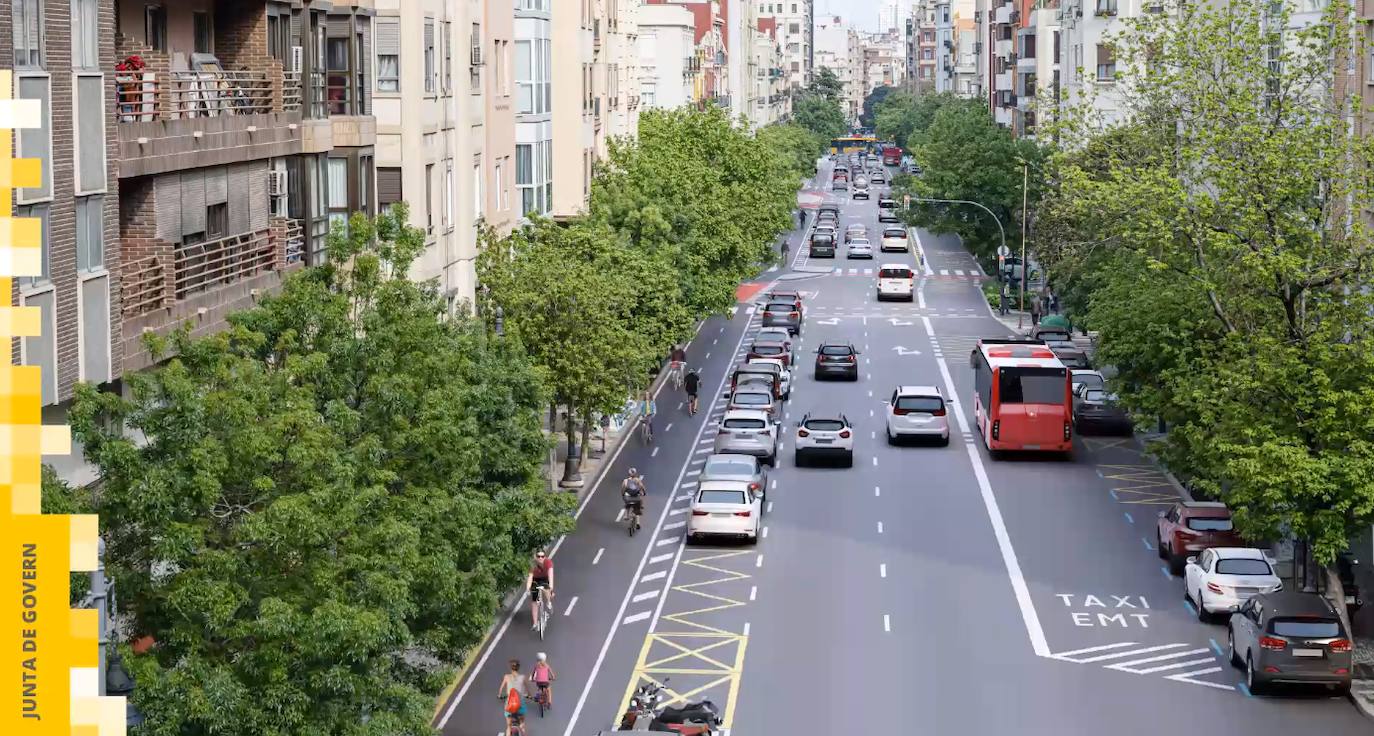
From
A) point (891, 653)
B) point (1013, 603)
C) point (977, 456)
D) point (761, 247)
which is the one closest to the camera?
point (891, 653)

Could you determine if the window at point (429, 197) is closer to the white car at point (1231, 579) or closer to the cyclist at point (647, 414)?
the cyclist at point (647, 414)

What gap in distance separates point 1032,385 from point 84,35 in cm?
3884

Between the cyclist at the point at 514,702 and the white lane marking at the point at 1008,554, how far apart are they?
11493mm

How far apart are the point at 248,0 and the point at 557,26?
38.7 meters

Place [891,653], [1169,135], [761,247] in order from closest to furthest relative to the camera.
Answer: [891,653]
[1169,135]
[761,247]

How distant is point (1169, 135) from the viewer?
50.8 m

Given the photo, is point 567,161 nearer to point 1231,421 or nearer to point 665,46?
point 1231,421

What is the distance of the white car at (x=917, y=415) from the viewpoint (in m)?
64.6

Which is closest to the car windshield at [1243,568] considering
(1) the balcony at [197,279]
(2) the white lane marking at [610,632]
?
(2) the white lane marking at [610,632]

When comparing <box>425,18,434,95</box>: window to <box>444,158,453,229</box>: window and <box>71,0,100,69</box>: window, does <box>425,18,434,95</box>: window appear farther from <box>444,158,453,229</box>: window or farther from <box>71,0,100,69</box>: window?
<box>71,0,100,69</box>: window

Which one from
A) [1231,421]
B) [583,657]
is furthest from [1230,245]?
[583,657]

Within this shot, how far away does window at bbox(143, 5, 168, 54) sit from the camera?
33.9 m

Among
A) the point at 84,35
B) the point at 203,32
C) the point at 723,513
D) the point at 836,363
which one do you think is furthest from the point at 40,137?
the point at 836,363

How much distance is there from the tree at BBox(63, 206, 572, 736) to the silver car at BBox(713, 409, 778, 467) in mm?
32098
